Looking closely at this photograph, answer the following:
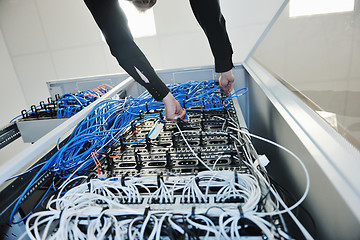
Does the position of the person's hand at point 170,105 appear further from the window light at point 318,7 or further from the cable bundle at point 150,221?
the window light at point 318,7

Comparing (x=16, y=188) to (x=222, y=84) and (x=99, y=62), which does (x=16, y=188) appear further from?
(x=99, y=62)

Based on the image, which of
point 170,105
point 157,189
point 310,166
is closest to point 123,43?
point 170,105

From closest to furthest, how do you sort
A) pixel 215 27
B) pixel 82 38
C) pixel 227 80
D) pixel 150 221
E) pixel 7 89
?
pixel 150 221 → pixel 215 27 → pixel 227 80 → pixel 82 38 → pixel 7 89

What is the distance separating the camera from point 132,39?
0.78m

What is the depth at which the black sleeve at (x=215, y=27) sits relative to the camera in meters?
0.86

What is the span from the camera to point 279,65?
1.16m

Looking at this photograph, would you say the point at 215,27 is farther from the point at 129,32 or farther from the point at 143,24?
the point at 143,24

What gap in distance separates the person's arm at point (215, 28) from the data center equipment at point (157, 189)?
246 mm

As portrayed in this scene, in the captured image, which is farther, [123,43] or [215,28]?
[215,28]

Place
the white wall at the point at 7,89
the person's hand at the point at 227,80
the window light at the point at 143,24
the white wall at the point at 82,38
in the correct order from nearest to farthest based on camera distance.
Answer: the person's hand at the point at 227,80 → the white wall at the point at 82,38 → the window light at the point at 143,24 → the white wall at the point at 7,89

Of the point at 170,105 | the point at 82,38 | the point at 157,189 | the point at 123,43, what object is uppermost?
the point at 82,38

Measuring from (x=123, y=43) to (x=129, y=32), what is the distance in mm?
54

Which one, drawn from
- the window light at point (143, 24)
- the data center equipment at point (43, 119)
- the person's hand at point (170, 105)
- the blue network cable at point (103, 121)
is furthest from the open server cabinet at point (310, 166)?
the window light at point (143, 24)

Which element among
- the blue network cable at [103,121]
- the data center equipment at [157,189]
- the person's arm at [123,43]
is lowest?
the data center equipment at [157,189]
